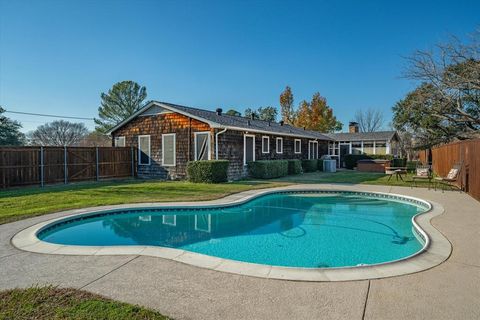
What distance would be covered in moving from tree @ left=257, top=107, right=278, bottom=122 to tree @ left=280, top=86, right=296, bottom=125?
7.55 meters

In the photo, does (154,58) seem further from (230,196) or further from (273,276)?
(273,276)

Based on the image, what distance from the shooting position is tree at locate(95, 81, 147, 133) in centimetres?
3747

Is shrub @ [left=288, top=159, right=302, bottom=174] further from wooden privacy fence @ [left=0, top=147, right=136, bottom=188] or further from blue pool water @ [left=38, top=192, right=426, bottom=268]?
wooden privacy fence @ [left=0, top=147, right=136, bottom=188]

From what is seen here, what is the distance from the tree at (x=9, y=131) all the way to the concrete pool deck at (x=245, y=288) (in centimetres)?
3113

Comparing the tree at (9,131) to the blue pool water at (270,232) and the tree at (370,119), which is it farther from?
the tree at (370,119)

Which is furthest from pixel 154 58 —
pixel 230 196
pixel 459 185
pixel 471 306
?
pixel 471 306

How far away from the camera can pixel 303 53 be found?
60.2ft

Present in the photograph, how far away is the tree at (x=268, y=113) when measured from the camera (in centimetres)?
4734

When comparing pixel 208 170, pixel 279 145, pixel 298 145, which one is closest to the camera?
pixel 208 170

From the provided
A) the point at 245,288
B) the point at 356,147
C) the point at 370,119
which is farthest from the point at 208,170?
the point at 370,119

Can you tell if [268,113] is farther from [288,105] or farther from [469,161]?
[469,161]

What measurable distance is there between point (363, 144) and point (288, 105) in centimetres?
1247

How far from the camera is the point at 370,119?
50812mm

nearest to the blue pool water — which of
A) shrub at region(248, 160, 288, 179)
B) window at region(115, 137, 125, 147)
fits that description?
shrub at region(248, 160, 288, 179)
